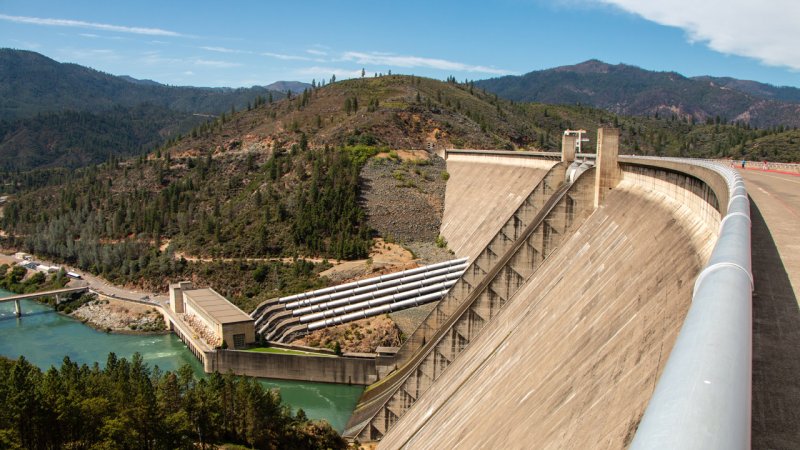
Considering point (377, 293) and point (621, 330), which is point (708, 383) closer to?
point (621, 330)

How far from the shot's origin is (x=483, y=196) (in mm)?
53438

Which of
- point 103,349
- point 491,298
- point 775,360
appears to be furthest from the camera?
point 103,349

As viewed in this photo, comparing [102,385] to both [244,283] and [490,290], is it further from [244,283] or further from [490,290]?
[244,283]

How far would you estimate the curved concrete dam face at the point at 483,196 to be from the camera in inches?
1815

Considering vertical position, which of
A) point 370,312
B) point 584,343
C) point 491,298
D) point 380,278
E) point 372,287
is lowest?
point 370,312

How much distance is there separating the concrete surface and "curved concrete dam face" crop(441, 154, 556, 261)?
105 feet

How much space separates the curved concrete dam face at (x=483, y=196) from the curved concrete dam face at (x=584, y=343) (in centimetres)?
2049

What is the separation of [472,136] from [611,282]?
72494mm

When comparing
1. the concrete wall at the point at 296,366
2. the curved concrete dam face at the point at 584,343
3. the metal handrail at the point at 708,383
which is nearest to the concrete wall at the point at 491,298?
the curved concrete dam face at the point at 584,343

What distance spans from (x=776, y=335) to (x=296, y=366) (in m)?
35.1

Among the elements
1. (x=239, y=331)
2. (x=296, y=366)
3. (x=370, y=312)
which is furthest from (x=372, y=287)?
(x=239, y=331)

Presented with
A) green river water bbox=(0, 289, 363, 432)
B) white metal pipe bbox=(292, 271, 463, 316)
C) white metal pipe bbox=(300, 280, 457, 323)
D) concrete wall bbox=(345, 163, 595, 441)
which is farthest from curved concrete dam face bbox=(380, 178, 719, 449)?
white metal pipe bbox=(292, 271, 463, 316)

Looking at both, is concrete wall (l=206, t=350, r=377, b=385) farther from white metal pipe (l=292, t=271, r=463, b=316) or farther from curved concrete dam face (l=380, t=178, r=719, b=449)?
curved concrete dam face (l=380, t=178, r=719, b=449)

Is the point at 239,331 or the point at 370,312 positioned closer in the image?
the point at 239,331
